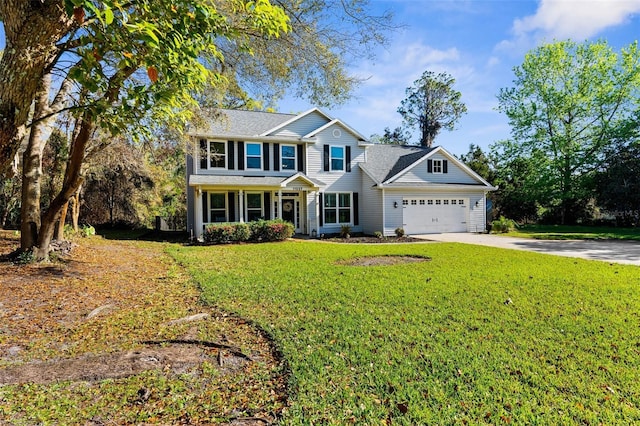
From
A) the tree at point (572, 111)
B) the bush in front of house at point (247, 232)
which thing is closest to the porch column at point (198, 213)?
the bush in front of house at point (247, 232)

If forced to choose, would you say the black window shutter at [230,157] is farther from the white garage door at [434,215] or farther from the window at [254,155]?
the white garage door at [434,215]

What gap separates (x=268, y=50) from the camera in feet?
23.3

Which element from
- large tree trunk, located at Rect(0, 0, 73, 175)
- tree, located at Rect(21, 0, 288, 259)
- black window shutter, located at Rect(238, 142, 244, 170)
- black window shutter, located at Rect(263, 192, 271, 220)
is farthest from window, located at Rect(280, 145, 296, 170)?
large tree trunk, located at Rect(0, 0, 73, 175)

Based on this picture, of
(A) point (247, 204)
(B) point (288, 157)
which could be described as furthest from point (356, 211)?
(A) point (247, 204)

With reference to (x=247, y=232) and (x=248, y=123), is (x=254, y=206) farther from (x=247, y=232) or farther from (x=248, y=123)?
Result: (x=248, y=123)

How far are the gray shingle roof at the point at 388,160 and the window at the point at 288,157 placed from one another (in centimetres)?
405

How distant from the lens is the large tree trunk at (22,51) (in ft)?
9.64

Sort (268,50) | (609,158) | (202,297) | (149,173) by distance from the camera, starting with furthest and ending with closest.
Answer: (609,158)
(149,173)
(268,50)
(202,297)

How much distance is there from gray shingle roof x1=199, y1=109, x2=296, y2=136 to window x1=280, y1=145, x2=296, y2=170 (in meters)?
1.38

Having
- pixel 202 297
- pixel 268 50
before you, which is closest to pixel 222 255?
pixel 202 297

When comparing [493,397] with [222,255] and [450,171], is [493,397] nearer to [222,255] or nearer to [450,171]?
[222,255]

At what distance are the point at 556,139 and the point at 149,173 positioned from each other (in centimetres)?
2991

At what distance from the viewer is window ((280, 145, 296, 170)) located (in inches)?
746

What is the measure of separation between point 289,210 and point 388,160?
288 inches
